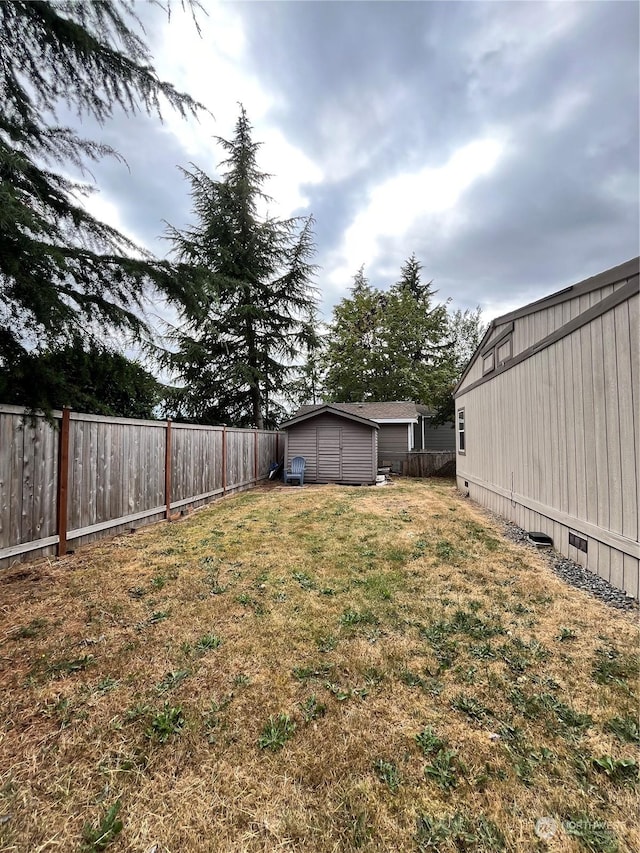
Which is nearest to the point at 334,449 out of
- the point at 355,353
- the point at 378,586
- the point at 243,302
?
the point at 243,302

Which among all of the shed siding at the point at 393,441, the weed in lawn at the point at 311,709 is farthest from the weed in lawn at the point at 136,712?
the shed siding at the point at 393,441

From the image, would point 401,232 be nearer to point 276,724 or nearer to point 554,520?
point 554,520

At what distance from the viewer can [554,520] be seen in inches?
182

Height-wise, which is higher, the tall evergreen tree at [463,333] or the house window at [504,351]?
the tall evergreen tree at [463,333]

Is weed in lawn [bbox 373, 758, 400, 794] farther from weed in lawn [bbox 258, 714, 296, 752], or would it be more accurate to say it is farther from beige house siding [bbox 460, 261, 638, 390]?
beige house siding [bbox 460, 261, 638, 390]

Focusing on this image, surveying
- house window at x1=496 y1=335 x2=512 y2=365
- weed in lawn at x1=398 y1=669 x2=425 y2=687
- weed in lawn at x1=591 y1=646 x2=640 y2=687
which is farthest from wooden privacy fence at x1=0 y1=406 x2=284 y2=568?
house window at x1=496 y1=335 x2=512 y2=365

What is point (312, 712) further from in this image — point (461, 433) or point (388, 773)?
point (461, 433)

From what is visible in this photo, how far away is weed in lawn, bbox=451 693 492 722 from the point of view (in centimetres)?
190

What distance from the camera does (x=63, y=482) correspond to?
162 inches

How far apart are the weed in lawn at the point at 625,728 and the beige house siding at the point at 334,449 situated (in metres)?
9.85

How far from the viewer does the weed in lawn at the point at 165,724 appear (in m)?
1.76

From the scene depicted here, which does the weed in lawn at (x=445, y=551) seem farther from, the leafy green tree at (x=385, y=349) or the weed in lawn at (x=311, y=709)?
the leafy green tree at (x=385, y=349)

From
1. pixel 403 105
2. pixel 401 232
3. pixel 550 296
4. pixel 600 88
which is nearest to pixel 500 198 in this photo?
pixel 403 105

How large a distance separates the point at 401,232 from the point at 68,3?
38.4 ft
